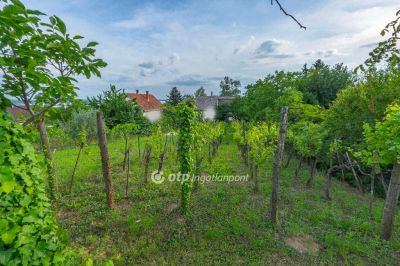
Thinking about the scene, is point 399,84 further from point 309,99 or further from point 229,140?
point 229,140

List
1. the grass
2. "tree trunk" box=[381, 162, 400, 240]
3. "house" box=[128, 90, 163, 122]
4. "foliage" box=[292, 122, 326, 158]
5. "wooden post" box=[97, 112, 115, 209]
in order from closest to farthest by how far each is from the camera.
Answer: the grass, "tree trunk" box=[381, 162, 400, 240], "wooden post" box=[97, 112, 115, 209], "foliage" box=[292, 122, 326, 158], "house" box=[128, 90, 163, 122]

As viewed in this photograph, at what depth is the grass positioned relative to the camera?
4152mm

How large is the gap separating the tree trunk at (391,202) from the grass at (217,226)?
0.62ft

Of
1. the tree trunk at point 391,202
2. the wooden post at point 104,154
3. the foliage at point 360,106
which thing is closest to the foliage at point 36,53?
the wooden post at point 104,154

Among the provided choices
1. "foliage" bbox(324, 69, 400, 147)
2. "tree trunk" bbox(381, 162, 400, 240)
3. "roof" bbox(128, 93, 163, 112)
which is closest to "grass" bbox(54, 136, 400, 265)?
"tree trunk" bbox(381, 162, 400, 240)

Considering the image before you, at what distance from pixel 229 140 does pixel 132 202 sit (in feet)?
38.1

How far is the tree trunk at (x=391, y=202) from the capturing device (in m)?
A: 4.60

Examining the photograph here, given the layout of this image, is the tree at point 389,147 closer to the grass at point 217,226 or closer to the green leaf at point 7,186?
the grass at point 217,226

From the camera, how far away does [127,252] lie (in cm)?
411

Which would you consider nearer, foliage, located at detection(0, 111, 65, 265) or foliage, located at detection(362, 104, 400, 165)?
foliage, located at detection(0, 111, 65, 265)

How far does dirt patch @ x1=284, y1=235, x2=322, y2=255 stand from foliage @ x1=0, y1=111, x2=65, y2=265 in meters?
4.25

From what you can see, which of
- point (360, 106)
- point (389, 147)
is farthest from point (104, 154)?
point (360, 106)

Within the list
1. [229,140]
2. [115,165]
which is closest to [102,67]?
[115,165]

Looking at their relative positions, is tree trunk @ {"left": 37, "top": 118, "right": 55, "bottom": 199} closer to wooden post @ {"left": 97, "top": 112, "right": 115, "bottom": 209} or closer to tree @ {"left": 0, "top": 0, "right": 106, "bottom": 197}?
wooden post @ {"left": 97, "top": 112, "right": 115, "bottom": 209}
